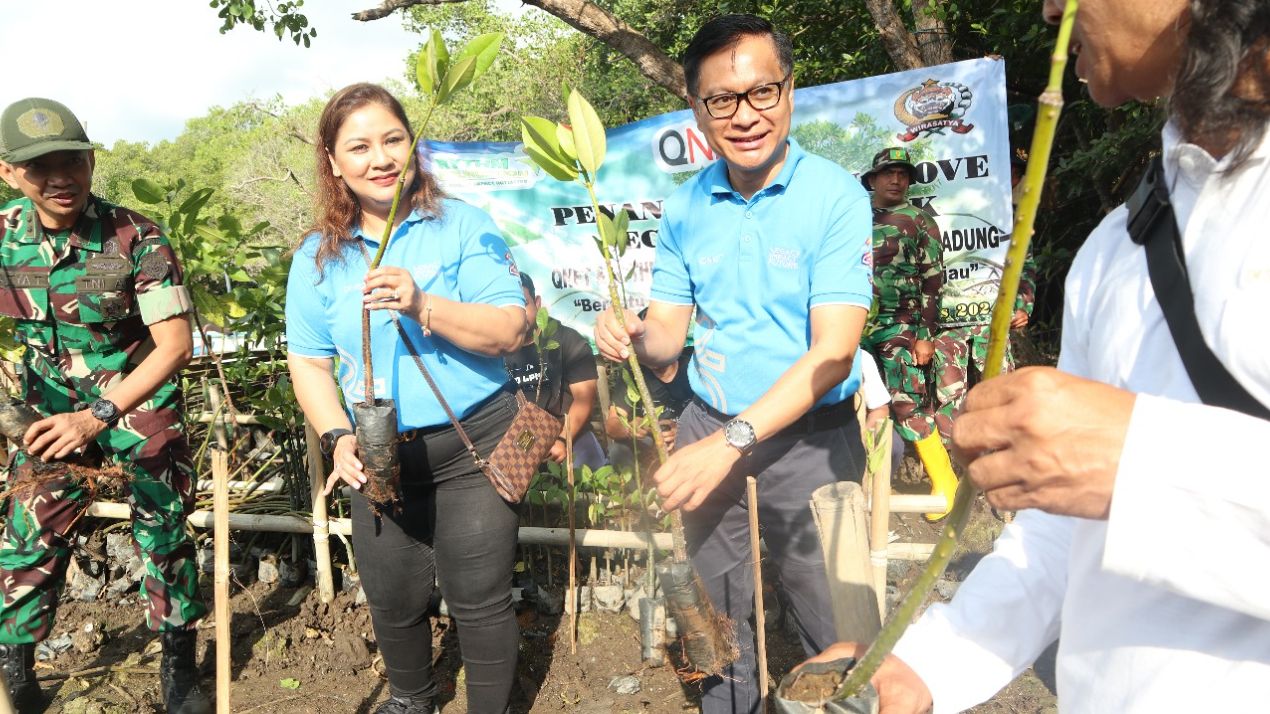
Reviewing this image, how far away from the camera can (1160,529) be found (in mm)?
761

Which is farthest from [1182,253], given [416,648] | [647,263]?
[647,263]

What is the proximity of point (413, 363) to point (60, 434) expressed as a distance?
1319mm

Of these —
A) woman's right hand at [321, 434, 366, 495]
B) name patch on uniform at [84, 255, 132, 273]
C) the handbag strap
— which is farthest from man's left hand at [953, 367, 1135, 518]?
name patch on uniform at [84, 255, 132, 273]

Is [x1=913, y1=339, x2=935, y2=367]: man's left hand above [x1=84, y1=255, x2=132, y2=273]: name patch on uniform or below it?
below

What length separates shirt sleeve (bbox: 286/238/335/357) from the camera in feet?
8.17

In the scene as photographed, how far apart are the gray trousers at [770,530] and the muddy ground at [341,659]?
3.43 feet

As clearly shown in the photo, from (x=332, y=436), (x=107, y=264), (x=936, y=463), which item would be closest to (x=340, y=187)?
(x=332, y=436)

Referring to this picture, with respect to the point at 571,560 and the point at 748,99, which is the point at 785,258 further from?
the point at 571,560

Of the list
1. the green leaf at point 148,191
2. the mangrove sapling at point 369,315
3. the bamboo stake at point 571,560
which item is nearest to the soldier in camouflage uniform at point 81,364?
the green leaf at point 148,191

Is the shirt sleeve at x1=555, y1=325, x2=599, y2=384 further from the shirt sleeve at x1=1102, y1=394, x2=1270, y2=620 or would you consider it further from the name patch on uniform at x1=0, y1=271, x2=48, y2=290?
the shirt sleeve at x1=1102, y1=394, x2=1270, y2=620

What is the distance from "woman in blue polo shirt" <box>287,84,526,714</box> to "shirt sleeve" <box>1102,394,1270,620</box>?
Answer: 1782 mm

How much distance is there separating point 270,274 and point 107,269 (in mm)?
1109

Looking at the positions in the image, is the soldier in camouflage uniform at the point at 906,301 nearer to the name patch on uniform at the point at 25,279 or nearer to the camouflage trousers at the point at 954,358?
the camouflage trousers at the point at 954,358

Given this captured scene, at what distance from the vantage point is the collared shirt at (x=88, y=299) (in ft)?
9.70
